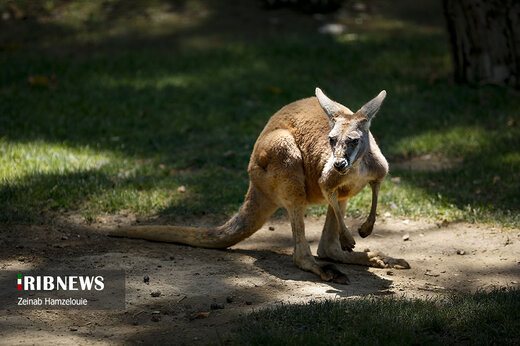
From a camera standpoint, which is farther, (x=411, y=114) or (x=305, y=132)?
(x=411, y=114)

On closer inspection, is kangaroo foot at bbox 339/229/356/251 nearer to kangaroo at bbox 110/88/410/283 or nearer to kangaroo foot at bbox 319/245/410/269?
kangaroo at bbox 110/88/410/283

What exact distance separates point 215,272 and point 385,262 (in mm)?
1303

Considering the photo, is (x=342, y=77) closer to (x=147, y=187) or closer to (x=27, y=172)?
(x=147, y=187)

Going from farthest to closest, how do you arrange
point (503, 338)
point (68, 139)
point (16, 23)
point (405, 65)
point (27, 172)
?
point (16, 23), point (405, 65), point (68, 139), point (27, 172), point (503, 338)

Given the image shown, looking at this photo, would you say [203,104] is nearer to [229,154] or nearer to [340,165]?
[229,154]

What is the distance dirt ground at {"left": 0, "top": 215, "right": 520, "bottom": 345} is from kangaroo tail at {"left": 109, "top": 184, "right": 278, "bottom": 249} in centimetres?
8

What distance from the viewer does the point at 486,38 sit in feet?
29.3

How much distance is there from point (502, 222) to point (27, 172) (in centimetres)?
446

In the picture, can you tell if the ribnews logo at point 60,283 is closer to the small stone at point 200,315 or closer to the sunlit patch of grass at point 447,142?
the small stone at point 200,315

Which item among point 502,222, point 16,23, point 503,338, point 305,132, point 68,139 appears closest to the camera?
point 503,338

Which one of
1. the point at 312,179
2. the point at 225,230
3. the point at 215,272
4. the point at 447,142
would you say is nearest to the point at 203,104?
the point at 447,142

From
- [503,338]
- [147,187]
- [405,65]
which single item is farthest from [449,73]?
[503,338]

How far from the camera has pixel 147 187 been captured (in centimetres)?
666

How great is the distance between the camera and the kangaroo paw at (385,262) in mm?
5094
